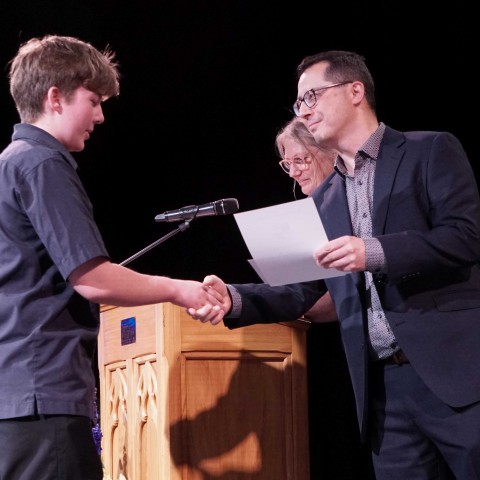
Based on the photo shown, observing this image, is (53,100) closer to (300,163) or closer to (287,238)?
(287,238)

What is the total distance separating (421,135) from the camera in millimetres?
2496

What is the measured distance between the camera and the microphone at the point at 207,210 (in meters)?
2.98

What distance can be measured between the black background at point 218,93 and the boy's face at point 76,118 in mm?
3056

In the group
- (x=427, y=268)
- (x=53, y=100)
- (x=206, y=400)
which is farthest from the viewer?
(x=206, y=400)

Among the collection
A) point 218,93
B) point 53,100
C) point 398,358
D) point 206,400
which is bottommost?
point 206,400

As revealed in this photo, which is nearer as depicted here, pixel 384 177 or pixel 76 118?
pixel 76 118

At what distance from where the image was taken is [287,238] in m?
2.26

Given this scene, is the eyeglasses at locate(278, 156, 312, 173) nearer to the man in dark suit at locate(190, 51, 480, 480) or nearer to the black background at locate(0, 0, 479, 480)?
the man in dark suit at locate(190, 51, 480, 480)

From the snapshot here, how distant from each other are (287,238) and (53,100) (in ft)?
2.44

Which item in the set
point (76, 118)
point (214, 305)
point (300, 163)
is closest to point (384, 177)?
point (214, 305)

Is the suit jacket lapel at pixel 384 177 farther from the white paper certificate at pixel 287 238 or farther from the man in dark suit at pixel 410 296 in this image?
the white paper certificate at pixel 287 238

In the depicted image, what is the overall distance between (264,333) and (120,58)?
2.91m

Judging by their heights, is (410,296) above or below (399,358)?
above

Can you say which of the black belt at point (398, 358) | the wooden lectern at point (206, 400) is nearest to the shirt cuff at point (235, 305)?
the wooden lectern at point (206, 400)
